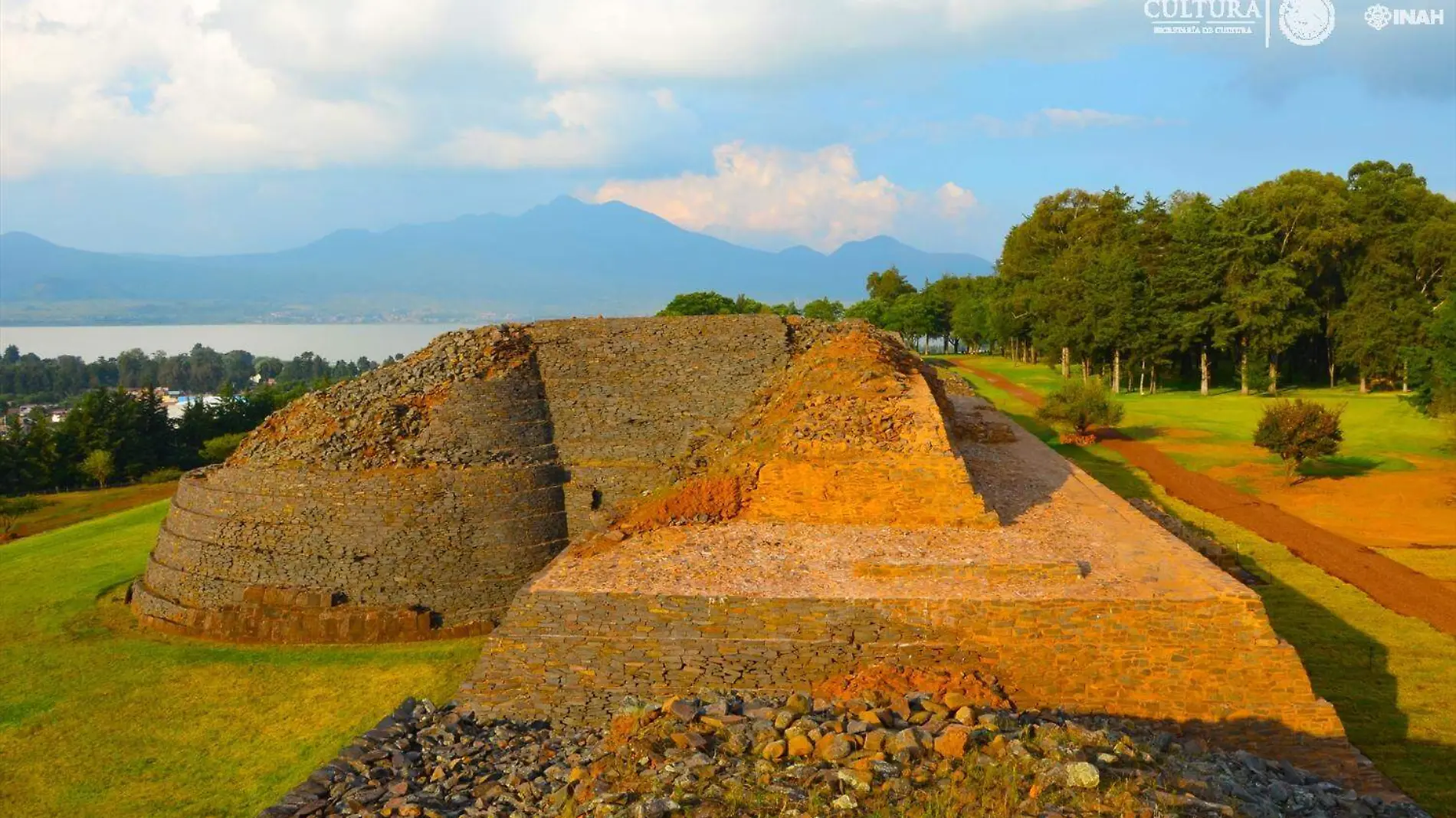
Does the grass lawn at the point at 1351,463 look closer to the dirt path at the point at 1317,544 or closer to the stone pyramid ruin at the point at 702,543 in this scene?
the dirt path at the point at 1317,544

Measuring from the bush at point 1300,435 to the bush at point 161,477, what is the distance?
1668 inches

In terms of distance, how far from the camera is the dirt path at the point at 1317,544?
1435 centimetres

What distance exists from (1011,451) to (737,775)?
49.2 ft

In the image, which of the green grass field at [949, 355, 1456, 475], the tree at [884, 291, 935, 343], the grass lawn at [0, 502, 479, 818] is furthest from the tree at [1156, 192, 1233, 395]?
the grass lawn at [0, 502, 479, 818]

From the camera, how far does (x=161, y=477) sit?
39375mm

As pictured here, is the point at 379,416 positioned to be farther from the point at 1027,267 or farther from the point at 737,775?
the point at 1027,267

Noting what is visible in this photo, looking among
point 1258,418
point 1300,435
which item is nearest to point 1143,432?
point 1258,418

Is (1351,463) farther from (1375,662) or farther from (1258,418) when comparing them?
(1375,662)

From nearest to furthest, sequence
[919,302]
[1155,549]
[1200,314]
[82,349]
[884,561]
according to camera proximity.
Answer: [884,561]
[1155,549]
[1200,314]
[919,302]
[82,349]

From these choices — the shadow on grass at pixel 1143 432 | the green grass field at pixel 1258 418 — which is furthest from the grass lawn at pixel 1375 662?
the shadow on grass at pixel 1143 432

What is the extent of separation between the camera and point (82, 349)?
583 feet

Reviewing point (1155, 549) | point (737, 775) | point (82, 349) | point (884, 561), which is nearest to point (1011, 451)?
point (1155, 549)

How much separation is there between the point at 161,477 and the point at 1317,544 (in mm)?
43417

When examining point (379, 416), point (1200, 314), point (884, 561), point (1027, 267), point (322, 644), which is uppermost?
point (1027, 267)
